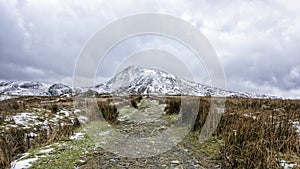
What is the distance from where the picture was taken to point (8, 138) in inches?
251

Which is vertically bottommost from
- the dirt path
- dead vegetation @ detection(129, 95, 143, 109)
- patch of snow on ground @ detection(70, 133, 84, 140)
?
the dirt path

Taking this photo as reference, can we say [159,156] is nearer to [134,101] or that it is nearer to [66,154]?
[66,154]

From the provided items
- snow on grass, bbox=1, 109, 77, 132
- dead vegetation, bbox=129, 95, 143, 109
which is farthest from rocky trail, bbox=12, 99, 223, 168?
dead vegetation, bbox=129, 95, 143, 109

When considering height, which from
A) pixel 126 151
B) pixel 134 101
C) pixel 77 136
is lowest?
pixel 126 151

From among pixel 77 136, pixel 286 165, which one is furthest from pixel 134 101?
pixel 286 165

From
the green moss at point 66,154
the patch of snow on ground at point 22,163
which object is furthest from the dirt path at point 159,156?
the patch of snow on ground at point 22,163

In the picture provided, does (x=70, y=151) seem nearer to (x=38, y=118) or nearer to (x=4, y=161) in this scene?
(x=4, y=161)

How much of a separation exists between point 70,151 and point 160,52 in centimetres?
757

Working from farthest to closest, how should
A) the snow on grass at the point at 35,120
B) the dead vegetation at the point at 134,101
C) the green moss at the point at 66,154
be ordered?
the dead vegetation at the point at 134,101 < the snow on grass at the point at 35,120 < the green moss at the point at 66,154

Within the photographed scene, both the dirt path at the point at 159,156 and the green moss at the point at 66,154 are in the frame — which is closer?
the green moss at the point at 66,154

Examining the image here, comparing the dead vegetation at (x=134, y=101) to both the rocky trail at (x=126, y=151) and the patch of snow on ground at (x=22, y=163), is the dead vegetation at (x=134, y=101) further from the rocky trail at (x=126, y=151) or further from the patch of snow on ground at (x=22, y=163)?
the patch of snow on ground at (x=22, y=163)

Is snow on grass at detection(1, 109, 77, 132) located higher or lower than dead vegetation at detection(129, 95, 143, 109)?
lower

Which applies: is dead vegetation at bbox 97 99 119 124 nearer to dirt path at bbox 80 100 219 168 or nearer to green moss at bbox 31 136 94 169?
dirt path at bbox 80 100 219 168

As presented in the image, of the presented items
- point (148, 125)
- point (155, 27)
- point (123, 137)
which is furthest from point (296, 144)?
point (155, 27)
